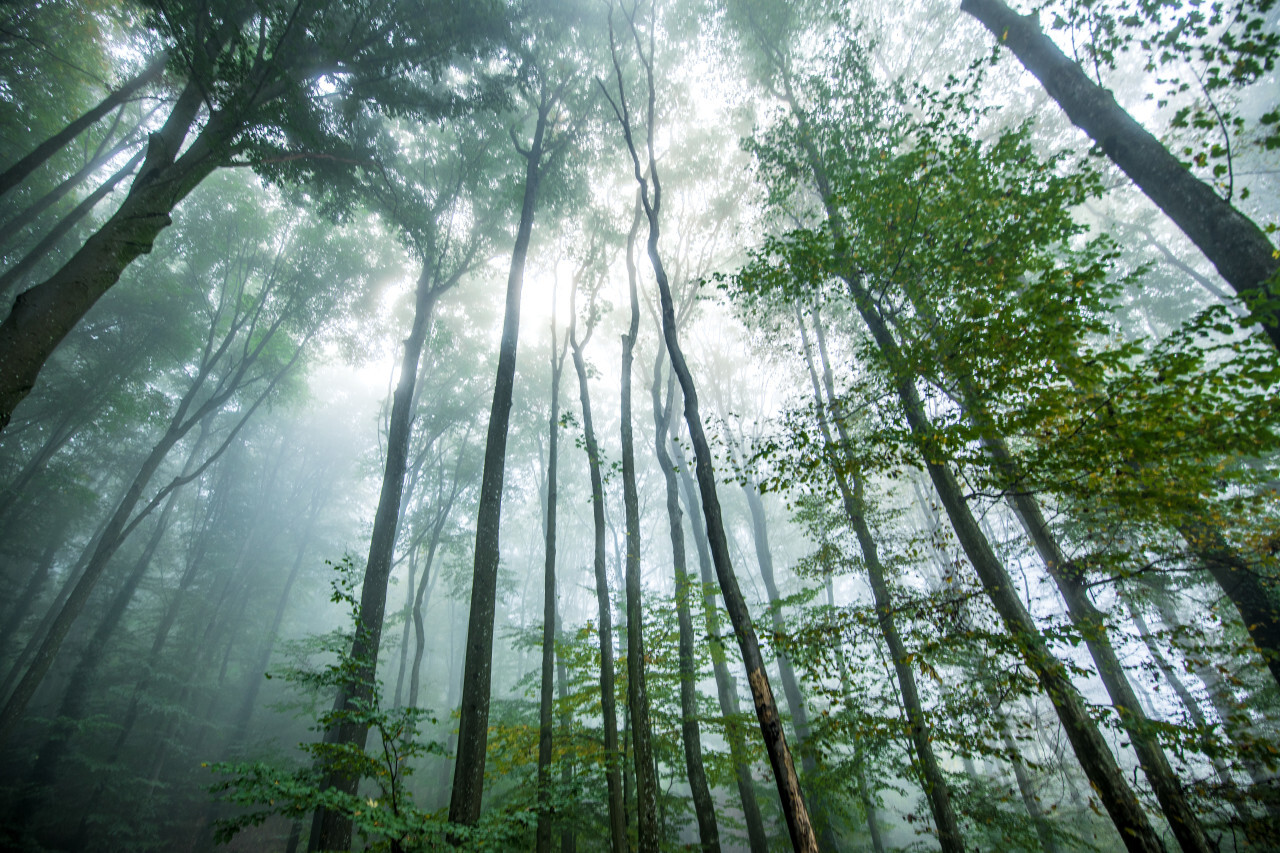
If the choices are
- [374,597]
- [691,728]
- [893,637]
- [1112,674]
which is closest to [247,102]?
[374,597]

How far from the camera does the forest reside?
4.27 meters

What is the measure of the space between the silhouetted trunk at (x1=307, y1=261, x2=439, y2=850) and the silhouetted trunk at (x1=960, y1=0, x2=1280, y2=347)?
8098 millimetres

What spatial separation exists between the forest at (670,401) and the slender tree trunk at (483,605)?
52 millimetres

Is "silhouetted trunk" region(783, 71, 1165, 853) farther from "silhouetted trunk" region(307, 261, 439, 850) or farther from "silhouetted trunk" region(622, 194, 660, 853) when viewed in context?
"silhouetted trunk" region(307, 261, 439, 850)

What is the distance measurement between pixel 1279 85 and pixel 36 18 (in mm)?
46064

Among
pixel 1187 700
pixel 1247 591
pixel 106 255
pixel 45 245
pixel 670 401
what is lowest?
pixel 1187 700

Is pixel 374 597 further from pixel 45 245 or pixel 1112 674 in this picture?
pixel 1112 674

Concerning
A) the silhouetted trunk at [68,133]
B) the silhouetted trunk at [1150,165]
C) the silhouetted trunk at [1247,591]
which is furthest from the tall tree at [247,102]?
the silhouetted trunk at [1247,591]

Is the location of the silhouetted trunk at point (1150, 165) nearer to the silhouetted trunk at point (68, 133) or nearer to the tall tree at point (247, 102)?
the tall tree at point (247, 102)

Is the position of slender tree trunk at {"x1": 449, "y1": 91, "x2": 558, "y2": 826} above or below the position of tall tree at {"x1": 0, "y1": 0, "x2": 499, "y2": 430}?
below

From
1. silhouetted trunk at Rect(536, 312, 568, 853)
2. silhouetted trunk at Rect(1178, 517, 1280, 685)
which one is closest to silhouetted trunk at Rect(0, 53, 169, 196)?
silhouetted trunk at Rect(536, 312, 568, 853)

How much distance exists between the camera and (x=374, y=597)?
7.64 meters

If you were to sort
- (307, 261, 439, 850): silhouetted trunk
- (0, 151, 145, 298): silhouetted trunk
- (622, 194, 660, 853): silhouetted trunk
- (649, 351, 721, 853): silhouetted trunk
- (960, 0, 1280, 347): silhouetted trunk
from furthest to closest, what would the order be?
(0, 151, 145, 298): silhouetted trunk
(649, 351, 721, 853): silhouetted trunk
(307, 261, 439, 850): silhouetted trunk
(622, 194, 660, 853): silhouetted trunk
(960, 0, 1280, 347): silhouetted trunk

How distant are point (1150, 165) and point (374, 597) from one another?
10.8 m
